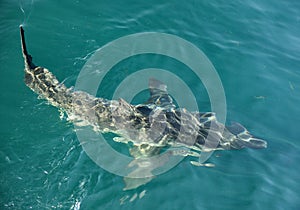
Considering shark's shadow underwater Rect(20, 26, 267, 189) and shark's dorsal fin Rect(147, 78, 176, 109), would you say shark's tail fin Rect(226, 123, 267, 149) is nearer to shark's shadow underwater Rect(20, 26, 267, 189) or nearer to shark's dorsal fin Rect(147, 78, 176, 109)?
shark's shadow underwater Rect(20, 26, 267, 189)

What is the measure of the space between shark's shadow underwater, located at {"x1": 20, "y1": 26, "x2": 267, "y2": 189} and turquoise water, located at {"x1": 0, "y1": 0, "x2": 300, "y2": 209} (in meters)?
0.32

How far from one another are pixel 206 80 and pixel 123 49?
2.66 m

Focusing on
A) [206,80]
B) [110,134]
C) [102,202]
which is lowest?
[102,202]

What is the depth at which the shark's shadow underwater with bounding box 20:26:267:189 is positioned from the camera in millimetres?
8234

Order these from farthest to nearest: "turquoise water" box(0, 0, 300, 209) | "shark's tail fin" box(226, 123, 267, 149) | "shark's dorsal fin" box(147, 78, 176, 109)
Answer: "shark's dorsal fin" box(147, 78, 176, 109) → "shark's tail fin" box(226, 123, 267, 149) → "turquoise water" box(0, 0, 300, 209)

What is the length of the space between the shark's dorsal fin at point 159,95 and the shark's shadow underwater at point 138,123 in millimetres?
465

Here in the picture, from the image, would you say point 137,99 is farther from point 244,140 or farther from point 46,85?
point 244,140

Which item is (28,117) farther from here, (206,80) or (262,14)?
(262,14)

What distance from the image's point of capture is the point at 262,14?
488 inches

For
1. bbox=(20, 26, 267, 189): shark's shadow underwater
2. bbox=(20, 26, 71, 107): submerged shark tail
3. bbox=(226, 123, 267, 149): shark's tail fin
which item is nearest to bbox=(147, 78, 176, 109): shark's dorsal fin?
bbox=(20, 26, 267, 189): shark's shadow underwater

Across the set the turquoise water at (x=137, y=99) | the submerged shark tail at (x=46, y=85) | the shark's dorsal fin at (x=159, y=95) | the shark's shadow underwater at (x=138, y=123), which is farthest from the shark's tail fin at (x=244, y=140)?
the submerged shark tail at (x=46, y=85)

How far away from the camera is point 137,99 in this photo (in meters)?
9.31

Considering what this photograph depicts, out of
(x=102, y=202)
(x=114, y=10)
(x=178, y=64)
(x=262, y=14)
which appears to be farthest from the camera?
(x=262, y=14)

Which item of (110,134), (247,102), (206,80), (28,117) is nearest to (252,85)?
(247,102)
